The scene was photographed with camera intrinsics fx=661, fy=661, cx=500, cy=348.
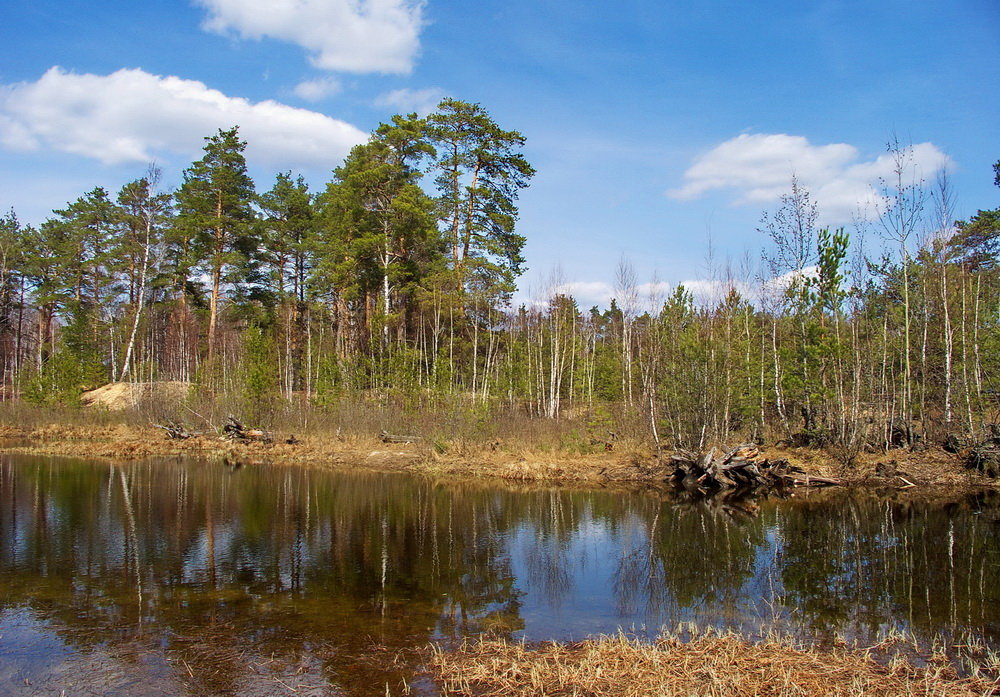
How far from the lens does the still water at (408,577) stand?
6672 mm

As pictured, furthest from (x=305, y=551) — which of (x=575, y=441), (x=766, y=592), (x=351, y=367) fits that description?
(x=351, y=367)

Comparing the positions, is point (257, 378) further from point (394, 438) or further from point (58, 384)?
point (58, 384)

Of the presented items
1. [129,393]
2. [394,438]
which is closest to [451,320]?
[394,438]

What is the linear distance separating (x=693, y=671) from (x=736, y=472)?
13.9 metres

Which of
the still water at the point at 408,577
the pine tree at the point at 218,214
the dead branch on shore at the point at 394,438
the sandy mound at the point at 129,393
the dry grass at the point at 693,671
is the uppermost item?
the pine tree at the point at 218,214

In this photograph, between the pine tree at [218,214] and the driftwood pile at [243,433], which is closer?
the driftwood pile at [243,433]

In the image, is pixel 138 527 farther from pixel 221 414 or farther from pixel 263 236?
pixel 263 236

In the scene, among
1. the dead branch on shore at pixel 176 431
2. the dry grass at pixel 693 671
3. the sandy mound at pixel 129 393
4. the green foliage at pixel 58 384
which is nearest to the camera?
the dry grass at pixel 693 671

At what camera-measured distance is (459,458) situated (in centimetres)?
2275

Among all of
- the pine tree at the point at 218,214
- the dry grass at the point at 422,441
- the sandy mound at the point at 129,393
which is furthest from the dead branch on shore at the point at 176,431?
the pine tree at the point at 218,214

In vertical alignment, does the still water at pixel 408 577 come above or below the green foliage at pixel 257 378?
below

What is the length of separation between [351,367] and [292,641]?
78.7 ft

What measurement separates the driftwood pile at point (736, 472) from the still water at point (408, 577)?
1911mm

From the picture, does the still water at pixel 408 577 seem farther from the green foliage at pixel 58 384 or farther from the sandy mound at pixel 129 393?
the green foliage at pixel 58 384
